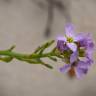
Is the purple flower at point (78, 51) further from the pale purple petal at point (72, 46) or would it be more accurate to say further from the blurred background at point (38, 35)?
the blurred background at point (38, 35)

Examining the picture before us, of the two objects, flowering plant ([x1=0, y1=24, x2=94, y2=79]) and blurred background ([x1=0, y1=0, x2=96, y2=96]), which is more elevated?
blurred background ([x1=0, y1=0, x2=96, y2=96])

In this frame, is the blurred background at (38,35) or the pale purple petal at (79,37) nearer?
the pale purple petal at (79,37)

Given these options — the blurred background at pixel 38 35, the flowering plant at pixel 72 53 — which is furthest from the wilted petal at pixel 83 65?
→ the blurred background at pixel 38 35

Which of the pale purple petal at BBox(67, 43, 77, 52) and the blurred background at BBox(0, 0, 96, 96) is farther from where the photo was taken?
the blurred background at BBox(0, 0, 96, 96)

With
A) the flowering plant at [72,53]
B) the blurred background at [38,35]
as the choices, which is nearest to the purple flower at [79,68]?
the flowering plant at [72,53]

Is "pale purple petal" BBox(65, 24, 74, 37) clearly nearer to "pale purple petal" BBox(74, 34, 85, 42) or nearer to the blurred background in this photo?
"pale purple petal" BBox(74, 34, 85, 42)

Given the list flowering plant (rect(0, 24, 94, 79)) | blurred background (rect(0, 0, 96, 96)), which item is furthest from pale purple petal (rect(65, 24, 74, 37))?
blurred background (rect(0, 0, 96, 96))

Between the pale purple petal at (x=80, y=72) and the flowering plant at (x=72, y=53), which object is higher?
the flowering plant at (x=72, y=53)

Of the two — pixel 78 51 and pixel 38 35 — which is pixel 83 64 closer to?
pixel 78 51

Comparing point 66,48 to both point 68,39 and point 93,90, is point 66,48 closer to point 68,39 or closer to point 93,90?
point 68,39

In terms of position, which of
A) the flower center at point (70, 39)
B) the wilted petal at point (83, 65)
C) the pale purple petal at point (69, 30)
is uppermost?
the pale purple petal at point (69, 30)
